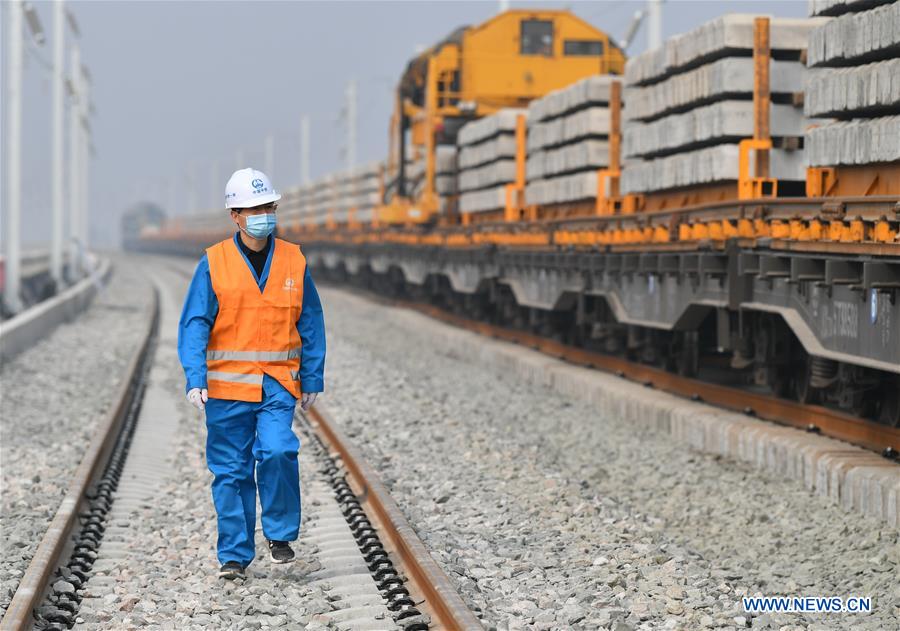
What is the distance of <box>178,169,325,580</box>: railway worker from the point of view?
243 inches

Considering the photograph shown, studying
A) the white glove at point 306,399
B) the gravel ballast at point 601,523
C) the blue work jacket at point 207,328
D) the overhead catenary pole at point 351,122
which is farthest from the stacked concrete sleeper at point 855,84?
the overhead catenary pole at point 351,122

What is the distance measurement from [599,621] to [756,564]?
1749 millimetres

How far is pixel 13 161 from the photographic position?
26.3 metres

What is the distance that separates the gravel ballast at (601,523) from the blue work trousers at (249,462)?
83 centimetres

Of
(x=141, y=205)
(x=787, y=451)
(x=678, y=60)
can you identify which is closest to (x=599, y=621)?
(x=787, y=451)

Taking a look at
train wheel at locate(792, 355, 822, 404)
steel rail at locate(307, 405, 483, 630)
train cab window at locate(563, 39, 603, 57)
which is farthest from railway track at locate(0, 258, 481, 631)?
train cab window at locate(563, 39, 603, 57)

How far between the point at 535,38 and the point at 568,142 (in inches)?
291

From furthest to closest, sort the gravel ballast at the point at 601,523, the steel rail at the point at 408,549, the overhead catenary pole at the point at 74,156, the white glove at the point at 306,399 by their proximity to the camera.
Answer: the overhead catenary pole at the point at 74,156, the white glove at the point at 306,399, the gravel ballast at the point at 601,523, the steel rail at the point at 408,549

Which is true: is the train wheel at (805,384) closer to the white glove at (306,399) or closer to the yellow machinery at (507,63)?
the white glove at (306,399)

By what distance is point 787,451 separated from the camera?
8.86 metres

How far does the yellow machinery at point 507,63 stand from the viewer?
23547 millimetres

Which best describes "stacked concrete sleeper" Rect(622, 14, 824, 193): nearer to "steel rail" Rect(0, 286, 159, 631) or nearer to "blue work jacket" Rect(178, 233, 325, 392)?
"steel rail" Rect(0, 286, 159, 631)

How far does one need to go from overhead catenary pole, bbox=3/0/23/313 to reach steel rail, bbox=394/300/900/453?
1109cm

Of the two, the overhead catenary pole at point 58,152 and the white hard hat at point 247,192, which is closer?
the white hard hat at point 247,192
